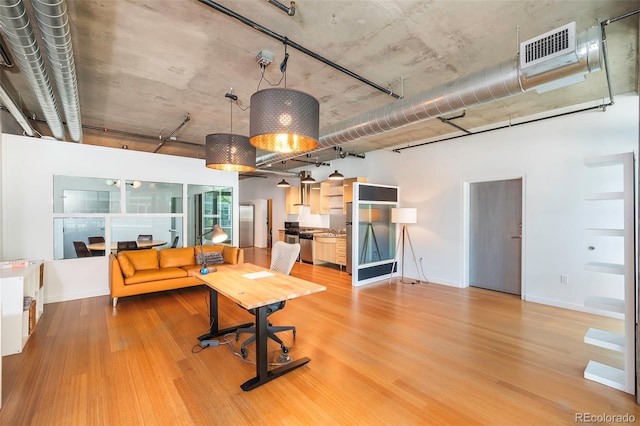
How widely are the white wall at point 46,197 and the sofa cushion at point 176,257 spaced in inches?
38.3

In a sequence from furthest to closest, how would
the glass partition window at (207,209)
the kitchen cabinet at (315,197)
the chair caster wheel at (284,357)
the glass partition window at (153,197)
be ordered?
the kitchen cabinet at (315,197), the glass partition window at (207,209), the glass partition window at (153,197), the chair caster wheel at (284,357)

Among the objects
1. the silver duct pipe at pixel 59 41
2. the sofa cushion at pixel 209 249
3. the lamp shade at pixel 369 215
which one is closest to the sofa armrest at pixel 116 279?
the sofa cushion at pixel 209 249

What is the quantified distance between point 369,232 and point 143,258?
444 centimetres

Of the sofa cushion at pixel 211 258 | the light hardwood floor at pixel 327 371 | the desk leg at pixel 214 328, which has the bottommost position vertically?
the light hardwood floor at pixel 327 371

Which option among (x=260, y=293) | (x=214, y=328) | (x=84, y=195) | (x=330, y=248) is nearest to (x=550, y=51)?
(x=260, y=293)

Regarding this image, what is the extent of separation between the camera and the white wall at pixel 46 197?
4336 mm

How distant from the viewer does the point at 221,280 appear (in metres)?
2.97

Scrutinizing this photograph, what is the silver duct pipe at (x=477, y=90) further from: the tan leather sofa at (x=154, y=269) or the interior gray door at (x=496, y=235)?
the tan leather sofa at (x=154, y=269)

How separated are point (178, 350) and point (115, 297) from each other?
2157 millimetres

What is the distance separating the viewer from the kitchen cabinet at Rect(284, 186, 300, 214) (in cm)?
980

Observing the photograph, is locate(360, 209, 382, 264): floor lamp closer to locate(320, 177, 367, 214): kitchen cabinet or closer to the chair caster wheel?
locate(320, 177, 367, 214): kitchen cabinet

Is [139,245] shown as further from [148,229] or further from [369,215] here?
[369,215]

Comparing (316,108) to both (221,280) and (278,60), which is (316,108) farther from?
(221,280)

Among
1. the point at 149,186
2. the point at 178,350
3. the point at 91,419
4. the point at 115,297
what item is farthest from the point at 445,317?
the point at 149,186
